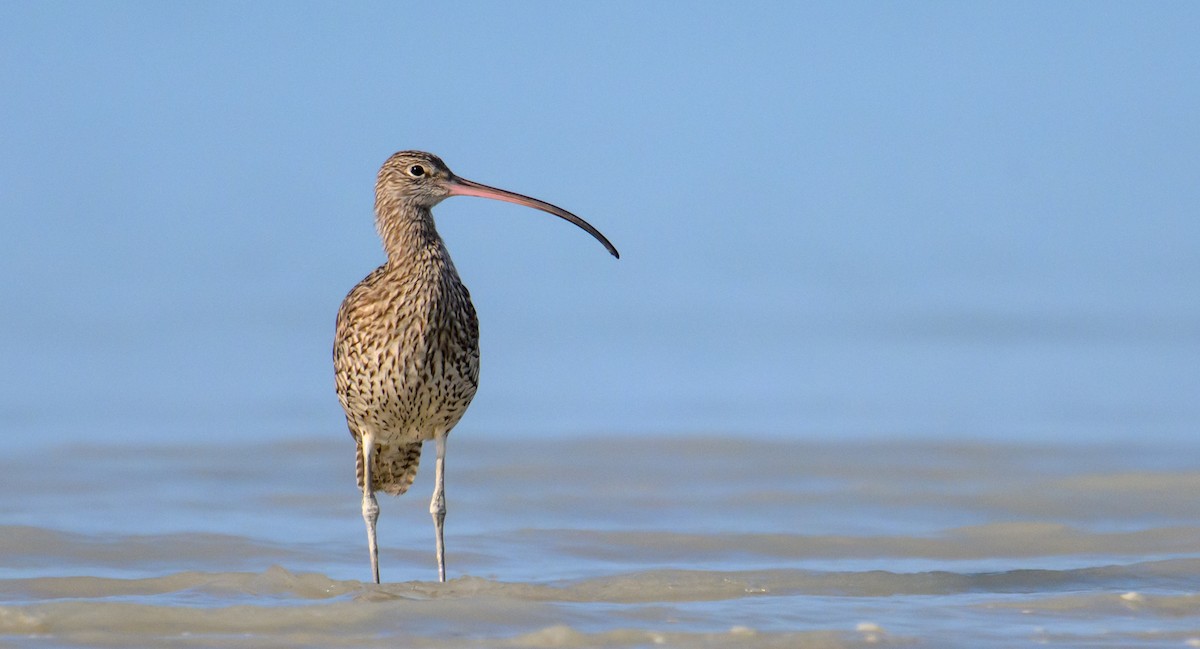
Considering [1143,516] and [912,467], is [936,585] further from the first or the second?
[912,467]

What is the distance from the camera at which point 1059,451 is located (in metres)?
15.6

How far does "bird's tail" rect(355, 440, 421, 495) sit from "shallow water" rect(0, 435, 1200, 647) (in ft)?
1.63

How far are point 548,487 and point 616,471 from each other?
98cm

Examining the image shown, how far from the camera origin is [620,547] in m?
11.5

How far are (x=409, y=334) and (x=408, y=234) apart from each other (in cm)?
71

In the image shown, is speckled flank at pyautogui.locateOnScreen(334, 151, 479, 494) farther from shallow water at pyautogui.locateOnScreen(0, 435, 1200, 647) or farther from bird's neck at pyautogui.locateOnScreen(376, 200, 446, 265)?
shallow water at pyautogui.locateOnScreen(0, 435, 1200, 647)

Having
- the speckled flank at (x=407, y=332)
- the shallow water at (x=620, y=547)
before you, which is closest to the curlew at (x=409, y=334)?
the speckled flank at (x=407, y=332)

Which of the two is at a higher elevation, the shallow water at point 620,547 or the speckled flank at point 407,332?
the speckled flank at point 407,332

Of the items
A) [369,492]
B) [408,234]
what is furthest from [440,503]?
[408,234]

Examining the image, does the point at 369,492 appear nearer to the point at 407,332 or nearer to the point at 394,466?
the point at 394,466

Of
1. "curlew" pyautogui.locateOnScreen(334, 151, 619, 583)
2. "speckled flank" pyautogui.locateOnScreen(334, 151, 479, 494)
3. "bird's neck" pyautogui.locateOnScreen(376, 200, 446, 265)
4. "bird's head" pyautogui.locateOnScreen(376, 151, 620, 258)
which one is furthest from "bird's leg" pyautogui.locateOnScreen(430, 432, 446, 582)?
"bird's head" pyautogui.locateOnScreen(376, 151, 620, 258)

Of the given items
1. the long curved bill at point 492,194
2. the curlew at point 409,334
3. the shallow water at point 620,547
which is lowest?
the shallow water at point 620,547

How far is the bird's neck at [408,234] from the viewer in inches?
Result: 406

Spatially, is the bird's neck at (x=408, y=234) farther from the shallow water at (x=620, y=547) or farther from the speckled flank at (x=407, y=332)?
the shallow water at (x=620, y=547)
